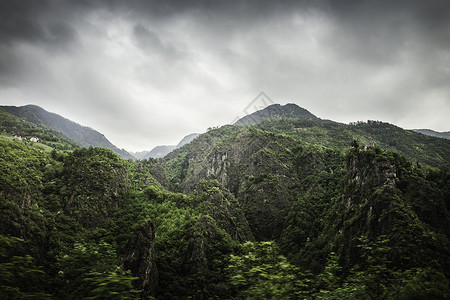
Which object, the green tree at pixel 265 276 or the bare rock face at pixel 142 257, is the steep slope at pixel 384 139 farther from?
the green tree at pixel 265 276

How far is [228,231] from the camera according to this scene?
195 ft

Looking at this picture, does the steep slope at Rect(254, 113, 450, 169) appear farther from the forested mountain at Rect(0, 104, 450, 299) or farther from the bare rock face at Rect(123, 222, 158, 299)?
the bare rock face at Rect(123, 222, 158, 299)

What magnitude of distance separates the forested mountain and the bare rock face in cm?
15

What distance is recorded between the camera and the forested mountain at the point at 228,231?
7.35 m

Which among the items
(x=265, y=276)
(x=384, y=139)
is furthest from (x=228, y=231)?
(x=384, y=139)

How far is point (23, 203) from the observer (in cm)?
3728

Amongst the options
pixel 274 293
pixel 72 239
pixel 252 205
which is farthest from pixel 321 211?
pixel 274 293

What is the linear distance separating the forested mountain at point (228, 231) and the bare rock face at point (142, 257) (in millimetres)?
155

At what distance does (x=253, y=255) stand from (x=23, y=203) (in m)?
45.5

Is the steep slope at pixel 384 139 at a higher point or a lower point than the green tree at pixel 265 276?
higher

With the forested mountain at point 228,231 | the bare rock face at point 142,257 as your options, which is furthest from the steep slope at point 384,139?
the bare rock face at point 142,257

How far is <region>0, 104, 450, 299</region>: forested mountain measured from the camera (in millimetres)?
7348

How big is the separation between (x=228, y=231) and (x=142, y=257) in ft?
97.9

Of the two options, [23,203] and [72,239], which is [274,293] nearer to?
[72,239]
